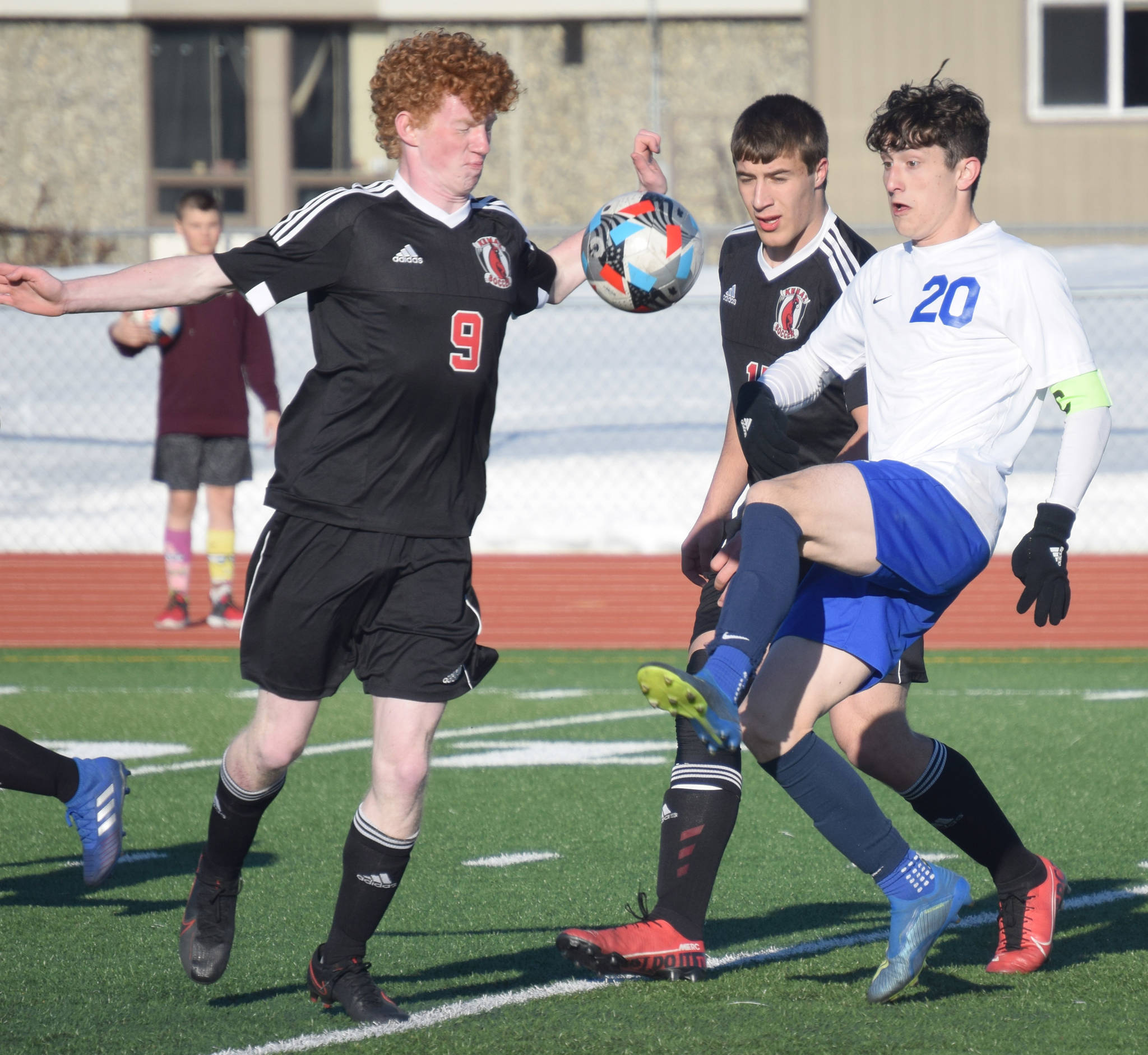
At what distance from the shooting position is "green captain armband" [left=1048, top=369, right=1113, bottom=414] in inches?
144

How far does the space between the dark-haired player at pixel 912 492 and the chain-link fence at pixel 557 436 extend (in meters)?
9.48

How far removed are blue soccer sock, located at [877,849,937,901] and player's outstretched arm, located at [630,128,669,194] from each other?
6.03ft

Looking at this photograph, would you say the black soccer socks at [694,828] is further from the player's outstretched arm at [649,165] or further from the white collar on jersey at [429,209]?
the player's outstretched arm at [649,165]

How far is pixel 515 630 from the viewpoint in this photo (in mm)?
11047

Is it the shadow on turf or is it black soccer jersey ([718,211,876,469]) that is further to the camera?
the shadow on turf

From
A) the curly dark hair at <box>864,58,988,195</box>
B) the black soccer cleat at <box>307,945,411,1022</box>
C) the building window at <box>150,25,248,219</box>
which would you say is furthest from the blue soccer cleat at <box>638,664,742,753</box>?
the building window at <box>150,25,248,219</box>

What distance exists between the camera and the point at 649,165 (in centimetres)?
448

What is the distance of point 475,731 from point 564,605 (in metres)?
4.14

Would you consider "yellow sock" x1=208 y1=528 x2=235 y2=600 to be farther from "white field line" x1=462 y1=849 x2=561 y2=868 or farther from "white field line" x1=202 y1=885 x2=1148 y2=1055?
"white field line" x1=202 y1=885 x2=1148 y2=1055

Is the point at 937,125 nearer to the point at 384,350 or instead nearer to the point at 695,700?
the point at 384,350

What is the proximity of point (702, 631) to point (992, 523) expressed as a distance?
87 centimetres

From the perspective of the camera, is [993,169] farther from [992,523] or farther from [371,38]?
[992,523]

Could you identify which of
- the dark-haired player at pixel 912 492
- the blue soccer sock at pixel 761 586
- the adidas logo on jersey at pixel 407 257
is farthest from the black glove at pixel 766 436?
the adidas logo on jersey at pixel 407 257

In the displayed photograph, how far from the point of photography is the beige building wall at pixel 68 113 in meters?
20.9
